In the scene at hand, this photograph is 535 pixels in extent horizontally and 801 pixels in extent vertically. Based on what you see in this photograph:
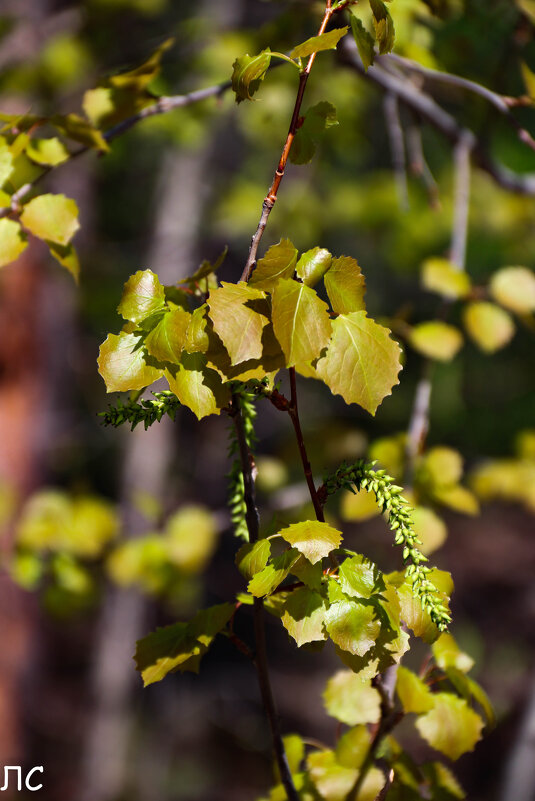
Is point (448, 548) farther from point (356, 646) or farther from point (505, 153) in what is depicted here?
point (356, 646)

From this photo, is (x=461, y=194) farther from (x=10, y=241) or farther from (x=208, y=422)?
(x=208, y=422)

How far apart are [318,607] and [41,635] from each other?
9.92 ft

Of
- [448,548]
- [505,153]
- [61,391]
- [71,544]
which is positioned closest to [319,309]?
[71,544]

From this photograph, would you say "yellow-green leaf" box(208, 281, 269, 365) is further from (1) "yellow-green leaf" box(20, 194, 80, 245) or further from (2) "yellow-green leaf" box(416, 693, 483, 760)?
(2) "yellow-green leaf" box(416, 693, 483, 760)

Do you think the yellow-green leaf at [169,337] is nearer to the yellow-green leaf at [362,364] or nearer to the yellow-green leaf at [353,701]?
the yellow-green leaf at [362,364]

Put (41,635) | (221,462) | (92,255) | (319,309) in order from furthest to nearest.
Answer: (221,462), (92,255), (41,635), (319,309)

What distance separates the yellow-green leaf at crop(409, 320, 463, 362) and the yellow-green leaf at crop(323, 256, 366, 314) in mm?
812

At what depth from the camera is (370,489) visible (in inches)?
23.7

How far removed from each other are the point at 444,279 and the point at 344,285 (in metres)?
0.86

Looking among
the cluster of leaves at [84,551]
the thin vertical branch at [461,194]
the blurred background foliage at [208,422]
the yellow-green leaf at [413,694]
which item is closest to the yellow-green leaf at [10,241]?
the blurred background foliage at [208,422]

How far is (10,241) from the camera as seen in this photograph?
873mm

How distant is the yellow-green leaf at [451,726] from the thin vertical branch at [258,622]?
173 mm

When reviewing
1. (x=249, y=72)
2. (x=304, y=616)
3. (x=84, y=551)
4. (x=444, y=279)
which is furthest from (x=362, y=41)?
(x=84, y=551)

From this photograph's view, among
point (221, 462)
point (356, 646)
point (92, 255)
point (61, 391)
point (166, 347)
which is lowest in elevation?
point (221, 462)
